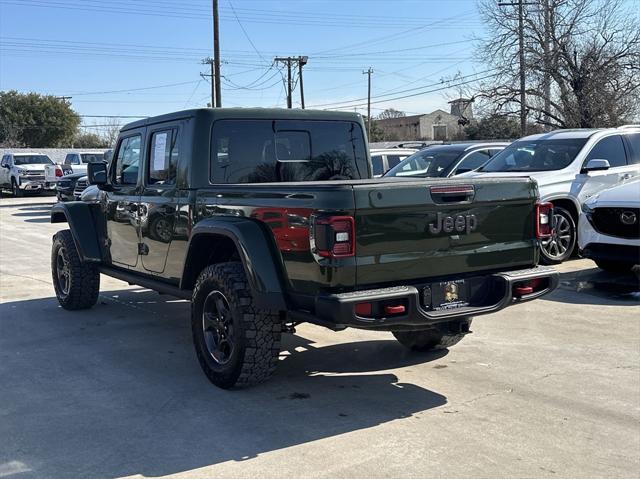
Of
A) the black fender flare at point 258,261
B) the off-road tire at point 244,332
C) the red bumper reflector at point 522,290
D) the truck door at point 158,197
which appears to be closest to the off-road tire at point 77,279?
the truck door at point 158,197

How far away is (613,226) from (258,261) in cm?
570

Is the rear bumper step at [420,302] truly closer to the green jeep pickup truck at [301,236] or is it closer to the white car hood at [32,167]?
the green jeep pickup truck at [301,236]

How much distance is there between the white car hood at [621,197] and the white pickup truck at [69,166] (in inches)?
873

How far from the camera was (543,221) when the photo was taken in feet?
17.1

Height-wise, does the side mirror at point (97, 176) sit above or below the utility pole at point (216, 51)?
below

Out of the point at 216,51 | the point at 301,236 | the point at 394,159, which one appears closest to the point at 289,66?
the point at 216,51

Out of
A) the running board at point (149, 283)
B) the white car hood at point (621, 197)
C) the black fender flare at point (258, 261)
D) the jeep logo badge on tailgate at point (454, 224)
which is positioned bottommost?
the running board at point (149, 283)

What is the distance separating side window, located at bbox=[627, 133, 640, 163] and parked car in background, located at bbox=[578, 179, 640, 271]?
87.8 inches

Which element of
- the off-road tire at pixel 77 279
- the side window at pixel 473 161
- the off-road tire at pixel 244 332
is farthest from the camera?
the side window at pixel 473 161

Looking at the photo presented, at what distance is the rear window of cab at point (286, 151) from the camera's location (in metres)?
5.74

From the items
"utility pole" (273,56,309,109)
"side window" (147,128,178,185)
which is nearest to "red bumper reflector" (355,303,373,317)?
"side window" (147,128,178,185)

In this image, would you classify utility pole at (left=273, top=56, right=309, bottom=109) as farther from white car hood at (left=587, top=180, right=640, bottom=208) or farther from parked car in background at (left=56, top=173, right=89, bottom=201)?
white car hood at (left=587, top=180, right=640, bottom=208)

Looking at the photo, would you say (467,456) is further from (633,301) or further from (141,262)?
(633,301)

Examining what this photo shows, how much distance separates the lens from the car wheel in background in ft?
32.5
